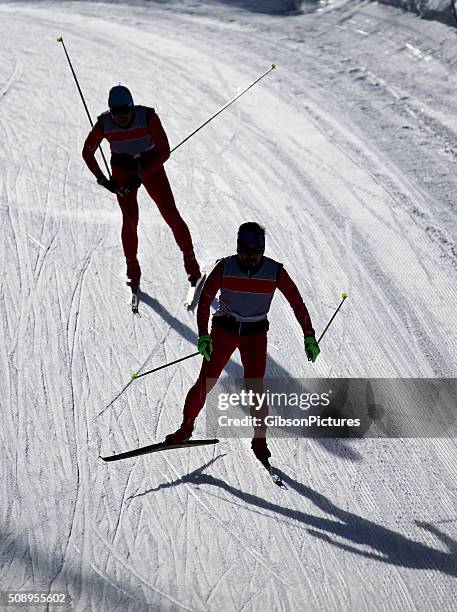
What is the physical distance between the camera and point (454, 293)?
290 inches

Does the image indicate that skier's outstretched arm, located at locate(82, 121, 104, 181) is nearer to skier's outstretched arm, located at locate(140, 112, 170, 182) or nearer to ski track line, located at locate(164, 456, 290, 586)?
skier's outstretched arm, located at locate(140, 112, 170, 182)

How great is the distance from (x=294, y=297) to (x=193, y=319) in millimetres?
2060

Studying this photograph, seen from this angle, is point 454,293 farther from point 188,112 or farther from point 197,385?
point 188,112

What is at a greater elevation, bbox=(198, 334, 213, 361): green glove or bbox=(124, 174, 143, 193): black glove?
bbox=(124, 174, 143, 193): black glove

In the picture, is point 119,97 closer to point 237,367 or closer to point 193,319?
point 193,319

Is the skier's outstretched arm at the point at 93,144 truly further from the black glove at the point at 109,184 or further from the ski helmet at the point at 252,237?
the ski helmet at the point at 252,237

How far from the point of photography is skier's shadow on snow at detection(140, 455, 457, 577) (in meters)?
5.13

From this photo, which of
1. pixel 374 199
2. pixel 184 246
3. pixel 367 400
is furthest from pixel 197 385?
pixel 374 199

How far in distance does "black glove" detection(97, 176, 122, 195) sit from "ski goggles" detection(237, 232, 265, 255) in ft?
7.49

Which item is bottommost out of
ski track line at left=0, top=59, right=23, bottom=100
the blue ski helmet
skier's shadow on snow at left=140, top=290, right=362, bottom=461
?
skier's shadow on snow at left=140, top=290, right=362, bottom=461

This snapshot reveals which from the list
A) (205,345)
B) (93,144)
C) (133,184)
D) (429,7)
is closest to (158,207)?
(133,184)

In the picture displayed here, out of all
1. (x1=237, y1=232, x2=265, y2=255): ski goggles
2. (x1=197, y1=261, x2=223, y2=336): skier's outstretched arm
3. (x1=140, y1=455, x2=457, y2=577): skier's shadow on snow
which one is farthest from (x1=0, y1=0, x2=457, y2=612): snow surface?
(x1=237, y1=232, x2=265, y2=255): ski goggles

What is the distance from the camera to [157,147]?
711cm

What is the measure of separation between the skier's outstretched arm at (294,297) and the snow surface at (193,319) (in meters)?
1.04
